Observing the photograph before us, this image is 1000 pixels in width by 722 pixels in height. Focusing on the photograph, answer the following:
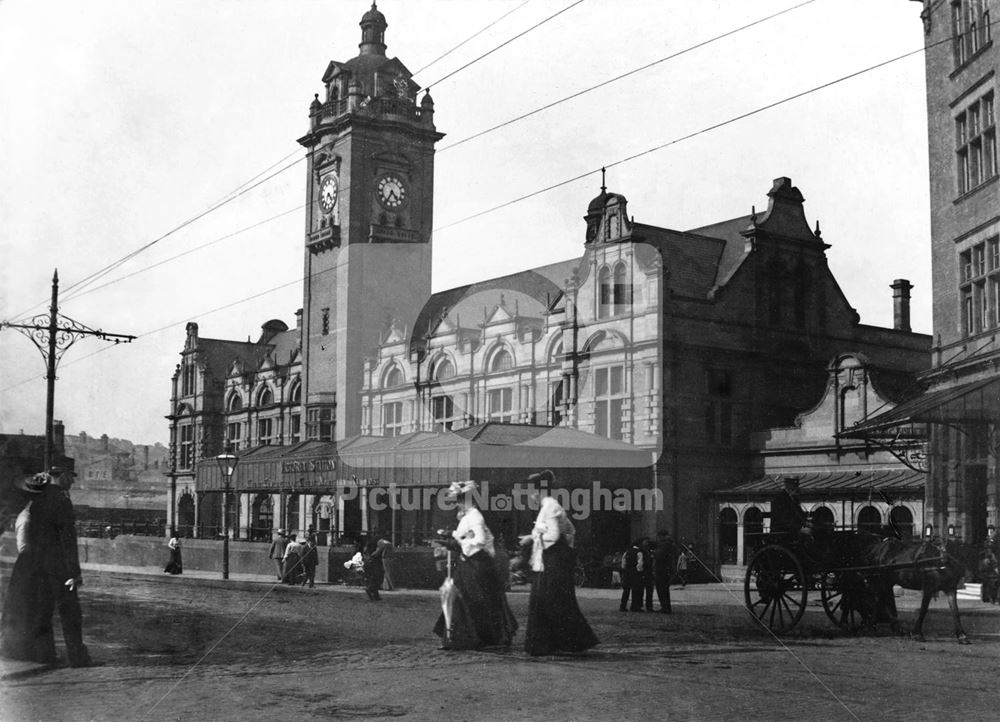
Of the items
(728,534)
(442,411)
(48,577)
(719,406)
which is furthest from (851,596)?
(442,411)

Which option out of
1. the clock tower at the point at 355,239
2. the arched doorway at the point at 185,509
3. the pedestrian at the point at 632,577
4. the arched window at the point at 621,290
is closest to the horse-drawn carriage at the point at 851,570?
the pedestrian at the point at 632,577

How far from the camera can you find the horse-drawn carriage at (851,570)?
1361cm

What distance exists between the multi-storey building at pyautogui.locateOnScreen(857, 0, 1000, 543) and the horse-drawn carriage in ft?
17.7

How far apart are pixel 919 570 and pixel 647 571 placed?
401cm

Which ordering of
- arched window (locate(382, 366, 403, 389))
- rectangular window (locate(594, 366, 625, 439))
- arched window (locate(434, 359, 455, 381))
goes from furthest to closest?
1. arched window (locate(382, 366, 403, 389))
2. arched window (locate(434, 359, 455, 381))
3. rectangular window (locate(594, 366, 625, 439))

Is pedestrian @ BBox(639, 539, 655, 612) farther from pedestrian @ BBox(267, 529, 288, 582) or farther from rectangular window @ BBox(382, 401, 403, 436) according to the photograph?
rectangular window @ BBox(382, 401, 403, 436)

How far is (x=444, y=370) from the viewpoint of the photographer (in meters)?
30.0

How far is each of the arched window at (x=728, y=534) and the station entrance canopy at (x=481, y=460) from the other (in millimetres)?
2821

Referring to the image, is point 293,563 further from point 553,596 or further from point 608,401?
point 553,596

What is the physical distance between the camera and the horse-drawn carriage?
13.6m

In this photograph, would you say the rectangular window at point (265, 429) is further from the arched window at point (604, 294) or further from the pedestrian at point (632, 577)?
the pedestrian at point (632, 577)

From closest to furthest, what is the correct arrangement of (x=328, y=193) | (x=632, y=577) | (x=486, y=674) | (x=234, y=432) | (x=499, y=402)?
(x=486, y=674)
(x=632, y=577)
(x=499, y=402)
(x=328, y=193)
(x=234, y=432)

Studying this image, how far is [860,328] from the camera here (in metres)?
32.1

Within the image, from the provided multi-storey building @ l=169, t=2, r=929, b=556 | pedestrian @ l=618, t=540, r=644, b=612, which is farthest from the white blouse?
multi-storey building @ l=169, t=2, r=929, b=556
